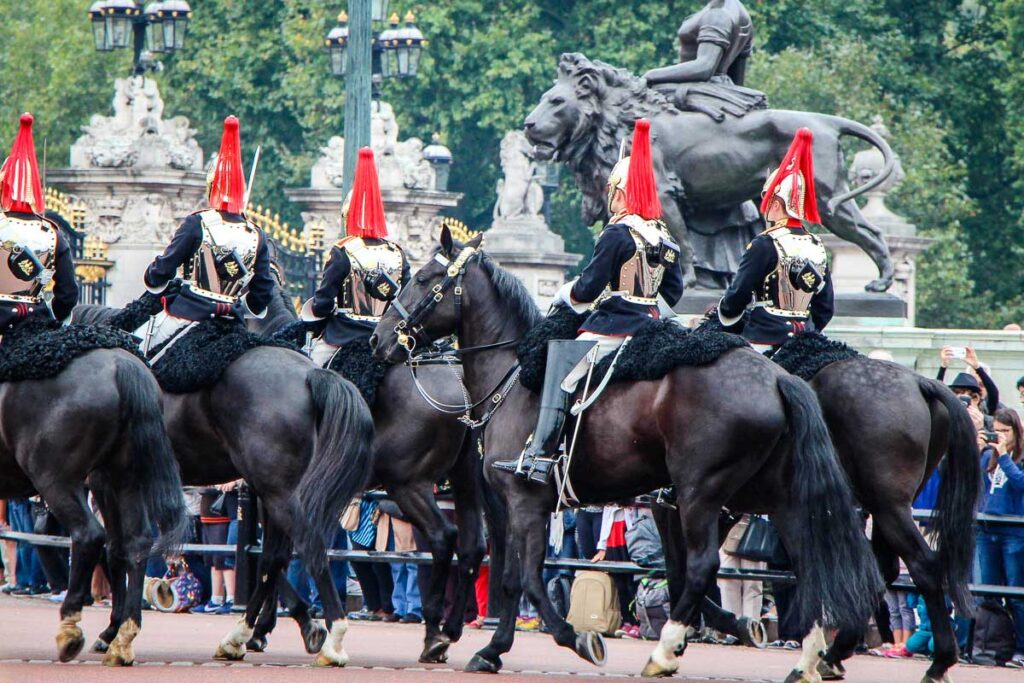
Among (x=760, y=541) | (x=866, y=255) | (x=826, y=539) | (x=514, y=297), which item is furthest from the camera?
(x=866, y=255)

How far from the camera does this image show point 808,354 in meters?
11.2

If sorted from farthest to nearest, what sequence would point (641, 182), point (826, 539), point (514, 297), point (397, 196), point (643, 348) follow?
point (397, 196) < point (514, 297) < point (641, 182) < point (643, 348) < point (826, 539)

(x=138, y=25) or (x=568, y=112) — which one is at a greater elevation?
(x=138, y=25)

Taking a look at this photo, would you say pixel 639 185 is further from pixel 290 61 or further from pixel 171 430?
pixel 290 61

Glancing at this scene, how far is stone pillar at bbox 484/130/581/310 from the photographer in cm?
2731

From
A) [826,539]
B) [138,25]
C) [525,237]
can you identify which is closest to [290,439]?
[826,539]

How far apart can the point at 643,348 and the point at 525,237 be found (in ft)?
56.8

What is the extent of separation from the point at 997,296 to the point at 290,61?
14518 mm

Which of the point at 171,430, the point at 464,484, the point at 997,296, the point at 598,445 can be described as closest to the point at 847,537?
the point at 598,445

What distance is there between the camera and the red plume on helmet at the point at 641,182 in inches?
436

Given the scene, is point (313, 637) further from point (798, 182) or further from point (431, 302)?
point (798, 182)

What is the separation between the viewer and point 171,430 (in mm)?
11609

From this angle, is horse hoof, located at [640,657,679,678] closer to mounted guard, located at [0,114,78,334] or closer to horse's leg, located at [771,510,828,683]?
horse's leg, located at [771,510,828,683]

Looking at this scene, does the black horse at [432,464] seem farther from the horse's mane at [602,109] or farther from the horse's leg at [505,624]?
the horse's mane at [602,109]
